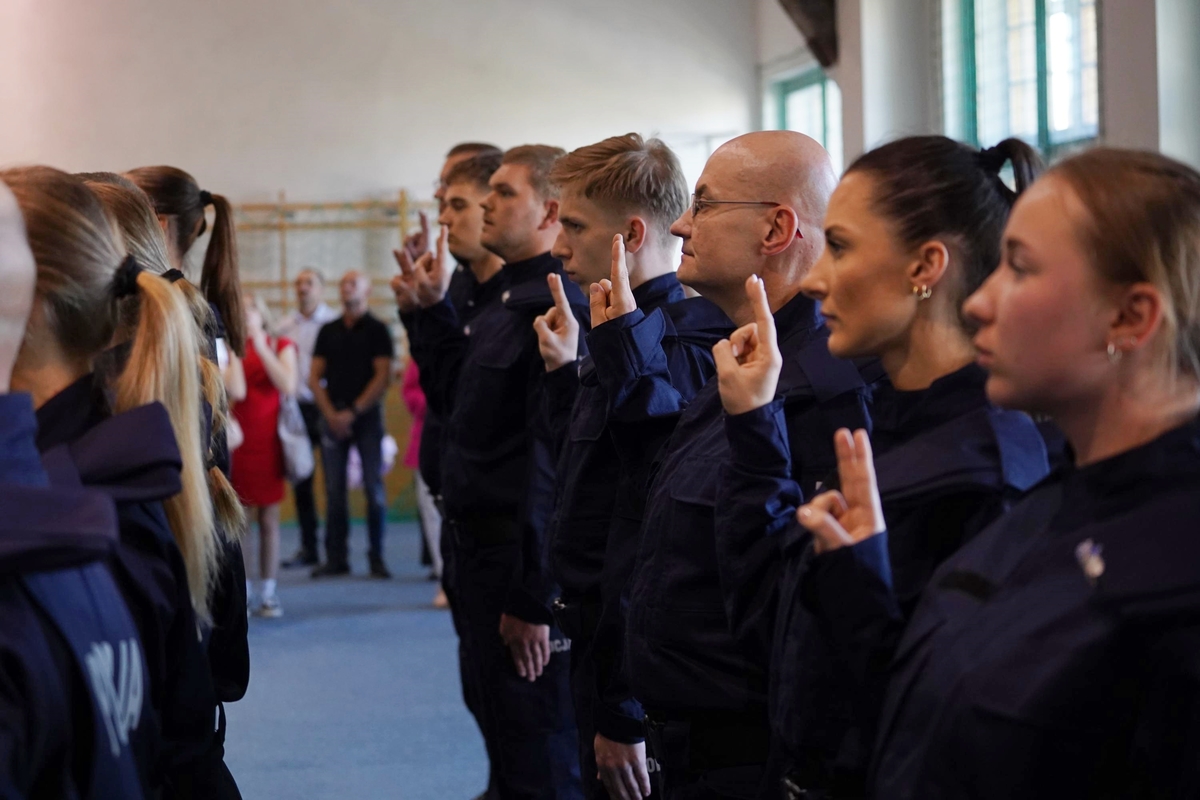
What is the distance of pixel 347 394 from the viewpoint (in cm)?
756

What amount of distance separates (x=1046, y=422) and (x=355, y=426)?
248 inches

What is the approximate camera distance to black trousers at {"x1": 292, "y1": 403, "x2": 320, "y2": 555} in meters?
7.91

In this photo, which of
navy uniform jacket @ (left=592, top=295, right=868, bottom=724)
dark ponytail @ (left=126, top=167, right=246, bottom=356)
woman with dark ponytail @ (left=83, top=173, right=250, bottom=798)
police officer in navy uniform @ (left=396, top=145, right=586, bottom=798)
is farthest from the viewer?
police officer in navy uniform @ (left=396, top=145, right=586, bottom=798)

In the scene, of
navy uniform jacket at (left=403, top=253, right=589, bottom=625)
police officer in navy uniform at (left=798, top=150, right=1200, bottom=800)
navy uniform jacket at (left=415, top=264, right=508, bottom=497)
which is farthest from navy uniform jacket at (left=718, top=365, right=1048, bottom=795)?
navy uniform jacket at (left=415, top=264, right=508, bottom=497)

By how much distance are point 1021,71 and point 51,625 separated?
619cm

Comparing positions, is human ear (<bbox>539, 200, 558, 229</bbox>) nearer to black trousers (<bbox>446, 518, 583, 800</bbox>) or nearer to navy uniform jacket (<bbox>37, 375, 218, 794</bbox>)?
black trousers (<bbox>446, 518, 583, 800</bbox>)

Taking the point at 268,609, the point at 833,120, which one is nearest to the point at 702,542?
the point at 268,609

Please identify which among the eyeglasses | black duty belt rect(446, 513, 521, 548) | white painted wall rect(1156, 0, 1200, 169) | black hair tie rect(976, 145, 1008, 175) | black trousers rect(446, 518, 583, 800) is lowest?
black trousers rect(446, 518, 583, 800)

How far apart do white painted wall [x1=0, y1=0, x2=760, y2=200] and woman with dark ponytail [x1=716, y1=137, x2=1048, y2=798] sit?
28.5 ft

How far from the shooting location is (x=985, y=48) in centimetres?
686

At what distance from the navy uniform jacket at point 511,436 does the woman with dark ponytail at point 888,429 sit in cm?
142

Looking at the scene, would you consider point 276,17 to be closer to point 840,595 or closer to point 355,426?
point 355,426

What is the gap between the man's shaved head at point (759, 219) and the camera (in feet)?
6.77

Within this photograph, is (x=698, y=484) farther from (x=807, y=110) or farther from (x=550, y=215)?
(x=807, y=110)
